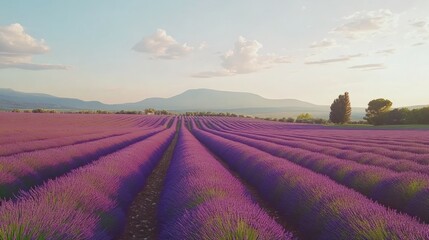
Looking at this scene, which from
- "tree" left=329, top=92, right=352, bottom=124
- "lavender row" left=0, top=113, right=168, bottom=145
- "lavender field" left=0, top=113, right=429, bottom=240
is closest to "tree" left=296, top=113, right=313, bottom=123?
"tree" left=329, top=92, right=352, bottom=124

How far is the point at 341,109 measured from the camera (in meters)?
67.1

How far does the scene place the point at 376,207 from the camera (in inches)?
156

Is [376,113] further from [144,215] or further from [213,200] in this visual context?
[213,200]

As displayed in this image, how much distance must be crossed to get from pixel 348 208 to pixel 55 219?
120 inches

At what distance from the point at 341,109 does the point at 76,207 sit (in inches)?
2678

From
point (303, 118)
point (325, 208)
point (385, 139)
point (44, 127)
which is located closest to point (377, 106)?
point (303, 118)

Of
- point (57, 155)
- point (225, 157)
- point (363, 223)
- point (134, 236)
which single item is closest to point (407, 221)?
point (363, 223)

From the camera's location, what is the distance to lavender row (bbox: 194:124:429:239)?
122 inches

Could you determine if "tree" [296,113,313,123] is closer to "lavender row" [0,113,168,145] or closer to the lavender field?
"lavender row" [0,113,168,145]

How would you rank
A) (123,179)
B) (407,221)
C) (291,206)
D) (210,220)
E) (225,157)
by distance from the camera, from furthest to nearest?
(225,157)
(123,179)
(291,206)
(407,221)
(210,220)

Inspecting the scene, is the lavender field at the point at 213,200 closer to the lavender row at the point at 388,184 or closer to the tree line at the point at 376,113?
the lavender row at the point at 388,184

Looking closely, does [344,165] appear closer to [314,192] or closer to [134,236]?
[314,192]

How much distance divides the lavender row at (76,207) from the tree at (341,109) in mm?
64073

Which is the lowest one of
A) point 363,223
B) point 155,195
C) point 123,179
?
point 155,195
